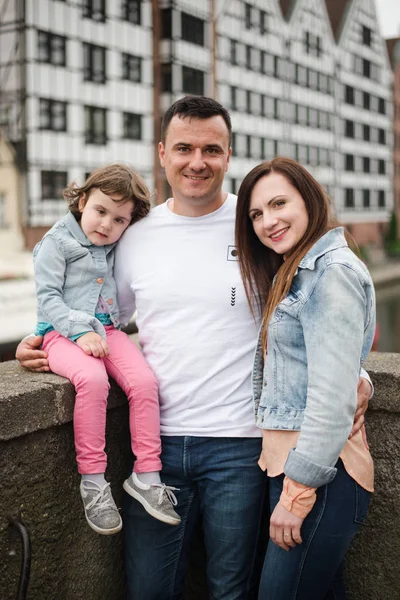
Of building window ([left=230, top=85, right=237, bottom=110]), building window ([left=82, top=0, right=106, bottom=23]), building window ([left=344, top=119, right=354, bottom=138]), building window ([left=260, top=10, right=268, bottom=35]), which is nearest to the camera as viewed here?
building window ([left=82, top=0, right=106, bottom=23])

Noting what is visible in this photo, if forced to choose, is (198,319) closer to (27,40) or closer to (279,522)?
(279,522)

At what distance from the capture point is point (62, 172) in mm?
22719

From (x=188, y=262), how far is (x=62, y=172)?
68.5 feet

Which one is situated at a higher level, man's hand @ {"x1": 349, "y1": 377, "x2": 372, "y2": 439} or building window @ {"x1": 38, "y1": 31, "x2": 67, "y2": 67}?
building window @ {"x1": 38, "y1": 31, "x2": 67, "y2": 67}

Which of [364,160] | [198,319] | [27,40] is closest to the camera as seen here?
[198,319]

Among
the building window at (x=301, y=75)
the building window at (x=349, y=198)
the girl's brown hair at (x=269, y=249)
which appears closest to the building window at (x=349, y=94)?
the building window at (x=301, y=75)

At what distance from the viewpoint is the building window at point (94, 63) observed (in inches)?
928

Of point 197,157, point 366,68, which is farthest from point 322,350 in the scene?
point 366,68

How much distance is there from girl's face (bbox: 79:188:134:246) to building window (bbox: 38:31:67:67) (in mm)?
20377

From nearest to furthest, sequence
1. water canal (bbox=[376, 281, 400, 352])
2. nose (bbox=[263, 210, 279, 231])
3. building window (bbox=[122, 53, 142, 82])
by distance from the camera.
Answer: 1. nose (bbox=[263, 210, 279, 231])
2. water canal (bbox=[376, 281, 400, 352])
3. building window (bbox=[122, 53, 142, 82])

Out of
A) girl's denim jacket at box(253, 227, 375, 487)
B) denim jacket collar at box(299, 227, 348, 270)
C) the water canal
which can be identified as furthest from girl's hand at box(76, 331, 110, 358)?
the water canal

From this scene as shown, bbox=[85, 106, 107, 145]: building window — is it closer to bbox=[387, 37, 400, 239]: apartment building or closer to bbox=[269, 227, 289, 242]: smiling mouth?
bbox=[269, 227, 289, 242]: smiling mouth

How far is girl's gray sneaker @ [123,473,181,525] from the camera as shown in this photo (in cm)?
241

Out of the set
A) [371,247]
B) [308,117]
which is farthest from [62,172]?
[371,247]
